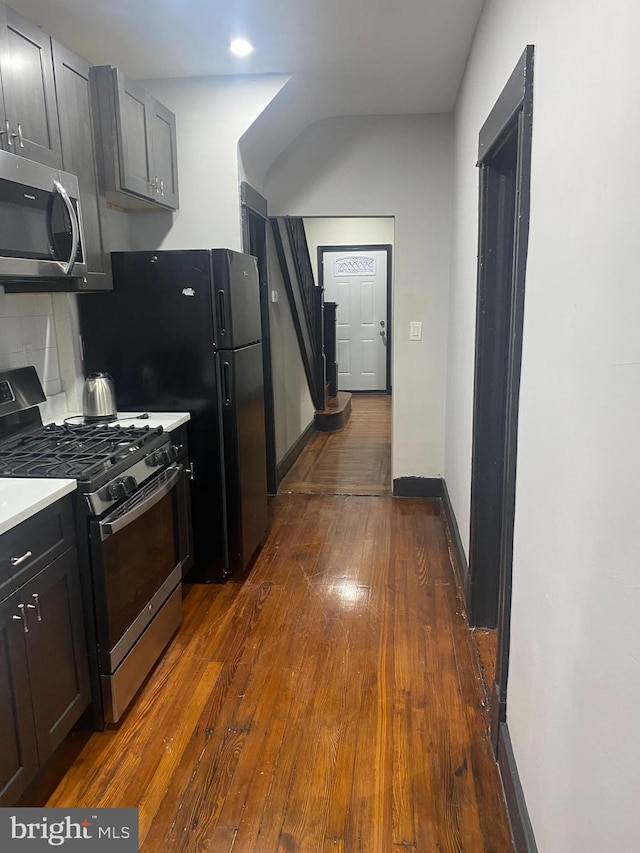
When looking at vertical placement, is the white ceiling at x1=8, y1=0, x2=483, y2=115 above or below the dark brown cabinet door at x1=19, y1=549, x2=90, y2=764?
above

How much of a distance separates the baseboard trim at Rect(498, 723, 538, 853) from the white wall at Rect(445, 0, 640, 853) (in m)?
0.05

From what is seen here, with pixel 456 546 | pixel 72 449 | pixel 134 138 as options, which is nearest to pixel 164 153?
pixel 134 138

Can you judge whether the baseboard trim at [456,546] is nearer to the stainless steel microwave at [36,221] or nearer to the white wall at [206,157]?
the white wall at [206,157]

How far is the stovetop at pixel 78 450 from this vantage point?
2.02 metres

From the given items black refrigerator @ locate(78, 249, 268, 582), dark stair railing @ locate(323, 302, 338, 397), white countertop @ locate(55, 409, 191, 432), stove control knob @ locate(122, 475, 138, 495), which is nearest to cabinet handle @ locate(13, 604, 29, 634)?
stove control knob @ locate(122, 475, 138, 495)

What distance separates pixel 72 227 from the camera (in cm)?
228

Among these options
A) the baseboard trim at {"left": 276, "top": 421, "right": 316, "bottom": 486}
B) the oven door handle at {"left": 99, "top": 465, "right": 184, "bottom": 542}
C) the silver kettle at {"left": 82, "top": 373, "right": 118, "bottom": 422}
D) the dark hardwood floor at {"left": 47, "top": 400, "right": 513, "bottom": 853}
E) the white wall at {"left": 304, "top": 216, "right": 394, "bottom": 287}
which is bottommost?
the dark hardwood floor at {"left": 47, "top": 400, "right": 513, "bottom": 853}

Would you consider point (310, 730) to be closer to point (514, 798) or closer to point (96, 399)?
point (514, 798)

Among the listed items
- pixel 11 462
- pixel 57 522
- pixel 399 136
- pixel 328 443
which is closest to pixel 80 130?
pixel 11 462

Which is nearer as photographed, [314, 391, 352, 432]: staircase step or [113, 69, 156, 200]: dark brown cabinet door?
[113, 69, 156, 200]: dark brown cabinet door

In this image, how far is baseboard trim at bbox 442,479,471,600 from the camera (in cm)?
289

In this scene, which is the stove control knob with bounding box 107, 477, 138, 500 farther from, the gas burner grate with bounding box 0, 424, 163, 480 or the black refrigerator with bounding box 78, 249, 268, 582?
the black refrigerator with bounding box 78, 249, 268, 582

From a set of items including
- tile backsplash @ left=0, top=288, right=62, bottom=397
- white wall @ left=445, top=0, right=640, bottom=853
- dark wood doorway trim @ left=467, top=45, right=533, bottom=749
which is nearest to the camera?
white wall @ left=445, top=0, right=640, bottom=853

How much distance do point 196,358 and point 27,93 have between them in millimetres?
1257
